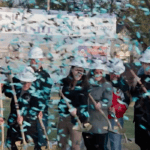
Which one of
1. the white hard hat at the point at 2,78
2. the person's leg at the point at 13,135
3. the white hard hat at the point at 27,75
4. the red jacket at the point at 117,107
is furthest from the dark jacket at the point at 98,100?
the white hard hat at the point at 2,78

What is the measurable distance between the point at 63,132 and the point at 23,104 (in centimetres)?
59

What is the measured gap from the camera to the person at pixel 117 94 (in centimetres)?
584

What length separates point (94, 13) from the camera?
5.72 m

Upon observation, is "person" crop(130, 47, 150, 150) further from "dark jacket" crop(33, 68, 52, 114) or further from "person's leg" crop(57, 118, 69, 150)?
"dark jacket" crop(33, 68, 52, 114)

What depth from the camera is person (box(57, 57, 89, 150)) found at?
18.6ft

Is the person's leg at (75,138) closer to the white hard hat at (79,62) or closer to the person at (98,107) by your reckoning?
the person at (98,107)

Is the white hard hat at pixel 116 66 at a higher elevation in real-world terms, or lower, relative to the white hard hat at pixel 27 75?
higher

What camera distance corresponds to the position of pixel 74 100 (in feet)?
18.9

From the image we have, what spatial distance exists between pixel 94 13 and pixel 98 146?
159 centimetres

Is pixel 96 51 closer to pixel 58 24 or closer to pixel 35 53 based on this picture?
pixel 58 24

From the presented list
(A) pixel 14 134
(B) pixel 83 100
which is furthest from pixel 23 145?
(B) pixel 83 100

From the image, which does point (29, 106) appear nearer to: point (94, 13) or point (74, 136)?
point (74, 136)

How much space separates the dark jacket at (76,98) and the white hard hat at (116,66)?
39 centimetres

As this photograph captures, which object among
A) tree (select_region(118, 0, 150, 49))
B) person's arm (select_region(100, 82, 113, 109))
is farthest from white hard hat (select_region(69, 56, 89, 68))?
tree (select_region(118, 0, 150, 49))
